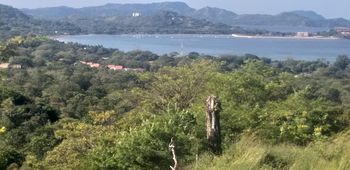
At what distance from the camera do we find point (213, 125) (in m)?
4.60

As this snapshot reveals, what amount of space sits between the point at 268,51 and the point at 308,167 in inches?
3125

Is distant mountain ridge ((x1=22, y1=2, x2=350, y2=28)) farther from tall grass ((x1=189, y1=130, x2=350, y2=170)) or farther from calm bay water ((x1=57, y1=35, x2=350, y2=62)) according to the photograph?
tall grass ((x1=189, y1=130, x2=350, y2=170))

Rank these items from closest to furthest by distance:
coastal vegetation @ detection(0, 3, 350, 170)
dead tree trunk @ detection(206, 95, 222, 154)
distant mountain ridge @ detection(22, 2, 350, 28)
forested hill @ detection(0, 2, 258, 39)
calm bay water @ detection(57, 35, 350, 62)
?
1. coastal vegetation @ detection(0, 3, 350, 170)
2. dead tree trunk @ detection(206, 95, 222, 154)
3. calm bay water @ detection(57, 35, 350, 62)
4. forested hill @ detection(0, 2, 258, 39)
5. distant mountain ridge @ detection(22, 2, 350, 28)

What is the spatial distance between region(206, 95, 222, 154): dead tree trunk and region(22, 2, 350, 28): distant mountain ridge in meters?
141

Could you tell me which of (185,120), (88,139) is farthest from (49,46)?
(185,120)

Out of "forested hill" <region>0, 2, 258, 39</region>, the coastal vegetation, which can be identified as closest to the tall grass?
the coastal vegetation

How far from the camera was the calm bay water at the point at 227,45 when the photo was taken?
7850 cm

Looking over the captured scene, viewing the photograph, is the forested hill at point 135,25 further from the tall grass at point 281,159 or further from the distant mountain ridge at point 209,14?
the tall grass at point 281,159

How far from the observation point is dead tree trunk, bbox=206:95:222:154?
4512 mm

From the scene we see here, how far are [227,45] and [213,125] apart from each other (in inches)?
3492

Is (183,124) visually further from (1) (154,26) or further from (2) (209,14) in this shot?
(2) (209,14)

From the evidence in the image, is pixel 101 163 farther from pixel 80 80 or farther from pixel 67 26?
pixel 67 26

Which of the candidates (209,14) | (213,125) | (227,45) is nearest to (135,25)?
(227,45)

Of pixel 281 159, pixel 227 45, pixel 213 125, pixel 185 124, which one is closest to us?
pixel 281 159
